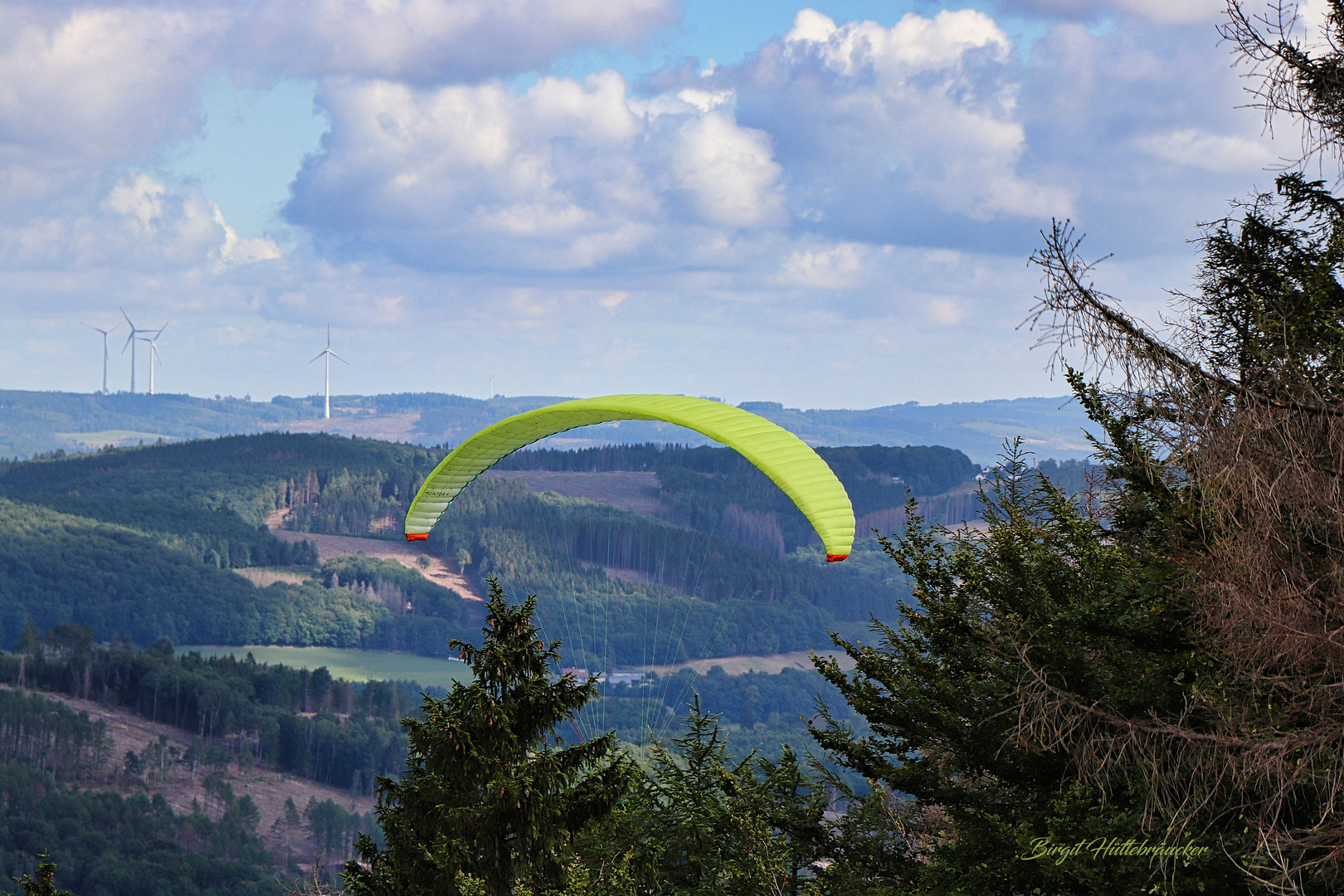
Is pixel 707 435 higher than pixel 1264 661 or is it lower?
higher

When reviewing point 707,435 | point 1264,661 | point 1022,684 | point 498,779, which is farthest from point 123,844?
point 1264,661

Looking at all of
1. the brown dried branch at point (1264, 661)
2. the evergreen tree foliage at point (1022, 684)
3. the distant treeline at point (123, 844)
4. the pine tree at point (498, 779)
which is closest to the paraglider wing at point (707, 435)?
the evergreen tree foliage at point (1022, 684)

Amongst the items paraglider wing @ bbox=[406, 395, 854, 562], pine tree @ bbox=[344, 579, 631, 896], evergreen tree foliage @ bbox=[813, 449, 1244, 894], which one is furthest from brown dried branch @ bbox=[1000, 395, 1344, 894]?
pine tree @ bbox=[344, 579, 631, 896]

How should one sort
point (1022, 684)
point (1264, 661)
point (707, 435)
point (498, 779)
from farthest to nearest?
point (707, 435) < point (498, 779) < point (1022, 684) < point (1264, 661)

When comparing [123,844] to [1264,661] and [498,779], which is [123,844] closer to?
[498,779]

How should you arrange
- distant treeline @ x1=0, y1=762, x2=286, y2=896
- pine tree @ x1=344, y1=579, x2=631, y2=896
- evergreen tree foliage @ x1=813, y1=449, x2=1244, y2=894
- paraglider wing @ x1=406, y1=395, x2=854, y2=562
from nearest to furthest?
1. evergreen tree foliage @ x1=813, y1=449, x2=1244, y2=894
2. pine tree @ x1=344, y1=579, x2=631, y2=896
3. paraglider wing @ x1=406, y1=395, x2=854, y2=562
4. distant treeline @ x1=0, y1=762, x2=286, y2=896

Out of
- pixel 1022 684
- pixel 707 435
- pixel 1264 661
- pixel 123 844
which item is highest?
pixel 707 435

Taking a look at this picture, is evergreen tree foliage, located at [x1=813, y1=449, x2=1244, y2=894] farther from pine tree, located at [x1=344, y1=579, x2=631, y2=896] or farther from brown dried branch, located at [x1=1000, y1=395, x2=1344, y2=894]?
pine tree, located at [x1=344, y1=579, x2=631, y2=896]
